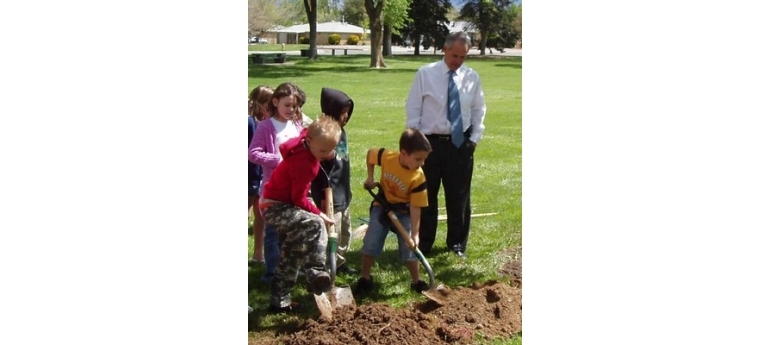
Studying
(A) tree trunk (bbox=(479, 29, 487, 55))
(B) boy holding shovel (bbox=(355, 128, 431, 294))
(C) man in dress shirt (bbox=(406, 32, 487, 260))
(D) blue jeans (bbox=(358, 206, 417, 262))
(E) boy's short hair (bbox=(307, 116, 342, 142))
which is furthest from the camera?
(C) man in dress shirt (bbox=(406, 32, 487, 260))

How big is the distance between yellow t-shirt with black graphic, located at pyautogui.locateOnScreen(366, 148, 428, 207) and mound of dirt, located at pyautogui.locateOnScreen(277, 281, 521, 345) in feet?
2.38

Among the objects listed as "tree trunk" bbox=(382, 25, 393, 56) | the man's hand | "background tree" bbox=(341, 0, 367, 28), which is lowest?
the man's hand

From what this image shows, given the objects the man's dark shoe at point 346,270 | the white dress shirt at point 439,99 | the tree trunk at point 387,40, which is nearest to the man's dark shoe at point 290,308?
the man's dark shoe at point 346,270

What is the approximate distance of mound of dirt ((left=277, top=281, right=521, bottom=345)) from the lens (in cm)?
474

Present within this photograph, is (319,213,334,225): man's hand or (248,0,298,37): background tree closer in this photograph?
(248,0,298,37): background tree

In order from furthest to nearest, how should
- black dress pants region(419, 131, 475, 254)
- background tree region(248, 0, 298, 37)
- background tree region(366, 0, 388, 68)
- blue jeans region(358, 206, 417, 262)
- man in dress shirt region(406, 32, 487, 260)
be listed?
black dress pants region(419, 131, 475, 254), man in dress shirt region(406, 32, 487, 260), blue jeans region(358, 206, 417, 262), background tree region(366, 0, 388, 68), background tree region(248, 0, 298, 37)

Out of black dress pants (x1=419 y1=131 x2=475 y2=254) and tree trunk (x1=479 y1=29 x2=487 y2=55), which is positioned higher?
tree trunk (x1=479 y1=29 x2=487 y2=55)

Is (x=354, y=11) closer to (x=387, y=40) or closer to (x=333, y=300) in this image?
(x=387, y=40)

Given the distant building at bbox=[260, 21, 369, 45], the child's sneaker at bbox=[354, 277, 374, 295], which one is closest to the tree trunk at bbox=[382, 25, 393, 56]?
the distant building at bbox=[260, 21, 369, 45]

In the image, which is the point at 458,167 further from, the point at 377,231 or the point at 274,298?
the point at 274,298

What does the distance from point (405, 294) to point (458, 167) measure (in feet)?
3.85

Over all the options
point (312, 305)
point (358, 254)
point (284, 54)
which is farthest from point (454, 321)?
point (284, 54)

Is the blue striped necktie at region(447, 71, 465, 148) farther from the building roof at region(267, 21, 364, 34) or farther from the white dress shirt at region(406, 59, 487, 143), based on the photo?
the building roof at region(267, 21, 364, 34)

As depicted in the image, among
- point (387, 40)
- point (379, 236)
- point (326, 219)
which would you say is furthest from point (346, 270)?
point (387, 40)
